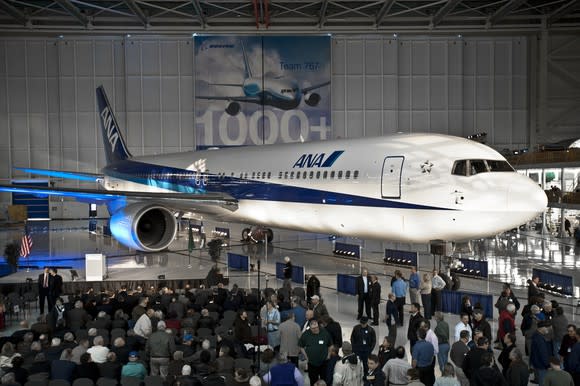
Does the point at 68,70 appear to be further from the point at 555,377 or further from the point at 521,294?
the point at 555,377

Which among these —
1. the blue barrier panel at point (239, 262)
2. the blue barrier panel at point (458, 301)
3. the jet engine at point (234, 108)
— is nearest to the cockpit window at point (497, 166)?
the blue barrier panel at point (458, 301)

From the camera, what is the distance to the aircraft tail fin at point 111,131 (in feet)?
91.7

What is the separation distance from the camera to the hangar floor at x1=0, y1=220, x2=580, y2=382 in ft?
49.0

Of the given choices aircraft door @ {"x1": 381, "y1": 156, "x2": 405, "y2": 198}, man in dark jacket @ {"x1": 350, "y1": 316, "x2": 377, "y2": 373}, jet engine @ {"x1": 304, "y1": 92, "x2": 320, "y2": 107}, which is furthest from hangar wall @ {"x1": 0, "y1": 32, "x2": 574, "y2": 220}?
man in dark jacket @ {"x1": 350, "y1": 316, "x2": 377, "y2": 373}

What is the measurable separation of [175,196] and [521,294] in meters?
11.1

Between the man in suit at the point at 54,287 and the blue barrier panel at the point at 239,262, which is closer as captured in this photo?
the man in suit at the point at 54,287

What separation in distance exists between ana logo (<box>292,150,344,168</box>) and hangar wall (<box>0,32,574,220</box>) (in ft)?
67.5

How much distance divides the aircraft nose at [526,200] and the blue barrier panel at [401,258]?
5.55 meters

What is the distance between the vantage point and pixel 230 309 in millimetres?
10789

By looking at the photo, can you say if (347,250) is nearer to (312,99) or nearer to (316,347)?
(316,347)

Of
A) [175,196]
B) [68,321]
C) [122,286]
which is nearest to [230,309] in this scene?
[68,321]

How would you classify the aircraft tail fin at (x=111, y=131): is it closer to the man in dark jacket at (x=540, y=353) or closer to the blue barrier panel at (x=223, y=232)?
the blue barrier panel at (x=223, y=232)

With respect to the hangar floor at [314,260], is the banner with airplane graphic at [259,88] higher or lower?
higher

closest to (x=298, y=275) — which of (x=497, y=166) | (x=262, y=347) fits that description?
(x=497, y=166)
